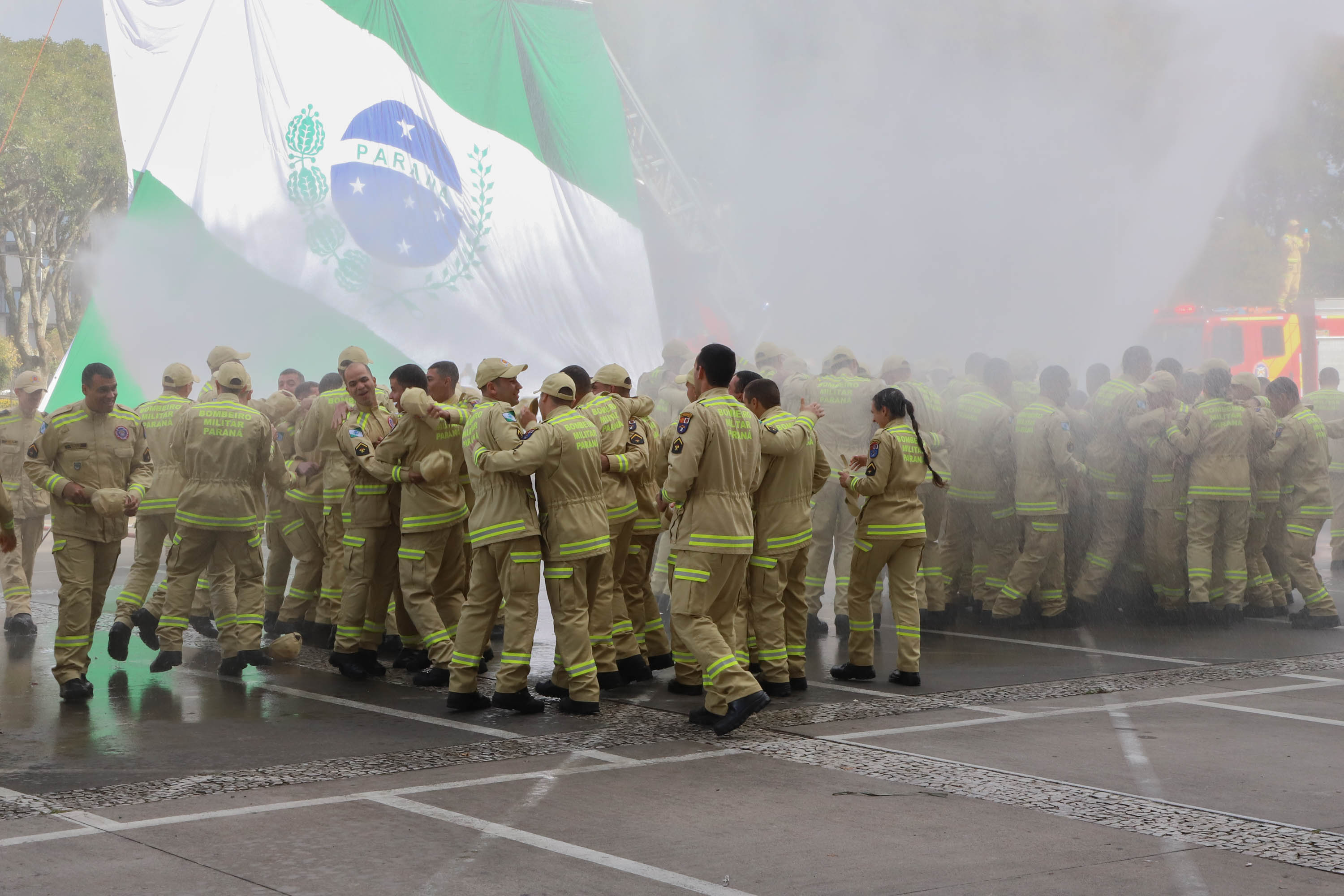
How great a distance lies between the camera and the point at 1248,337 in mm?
25156

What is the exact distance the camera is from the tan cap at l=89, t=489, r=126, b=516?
7496mm

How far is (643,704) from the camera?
7.42 meters

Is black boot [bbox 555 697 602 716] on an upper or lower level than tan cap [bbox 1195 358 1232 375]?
lower

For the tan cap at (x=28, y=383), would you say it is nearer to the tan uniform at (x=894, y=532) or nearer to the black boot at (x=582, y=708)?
the black boot at (x=582, y=708)

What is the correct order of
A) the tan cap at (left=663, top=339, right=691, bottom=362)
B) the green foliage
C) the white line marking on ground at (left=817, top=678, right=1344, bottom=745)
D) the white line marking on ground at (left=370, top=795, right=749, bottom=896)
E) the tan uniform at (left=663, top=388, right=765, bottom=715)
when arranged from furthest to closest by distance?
the green foliage, the tan cap at (left=663, top=339, right=691, bottom=362), the tan uniform at (left=663, top=388, right=765, bottom=715), the white line marking on ground at (left=817, top=678, right=1344, bottom=745), the white line marking on ground at (left=370, top=795, right=749, bottom=896)

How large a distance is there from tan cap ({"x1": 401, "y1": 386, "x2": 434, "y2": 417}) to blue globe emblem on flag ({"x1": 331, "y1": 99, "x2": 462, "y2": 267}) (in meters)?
13.8

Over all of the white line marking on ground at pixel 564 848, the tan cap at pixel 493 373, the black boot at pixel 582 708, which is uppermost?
the tan cap at pixel 493 373

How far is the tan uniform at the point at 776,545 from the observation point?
25.0ft

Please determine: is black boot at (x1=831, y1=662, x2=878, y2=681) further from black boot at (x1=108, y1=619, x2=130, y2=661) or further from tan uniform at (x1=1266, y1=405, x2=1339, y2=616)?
tan uniform at (x1=1266, y1=405, x2=1339, y2=616)

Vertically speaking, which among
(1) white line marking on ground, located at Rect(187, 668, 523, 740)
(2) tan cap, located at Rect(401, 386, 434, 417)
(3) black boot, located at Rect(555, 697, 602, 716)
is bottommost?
(1) white line marking on ground, located at Rect(187, 668, 523, 740)

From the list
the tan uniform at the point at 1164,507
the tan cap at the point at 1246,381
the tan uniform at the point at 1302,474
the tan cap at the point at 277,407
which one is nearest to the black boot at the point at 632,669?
the tan cap at the point at 277,407

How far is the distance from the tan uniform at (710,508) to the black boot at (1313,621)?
5564mm

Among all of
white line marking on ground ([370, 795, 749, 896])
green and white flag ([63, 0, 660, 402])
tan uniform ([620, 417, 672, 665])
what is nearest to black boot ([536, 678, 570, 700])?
tan uniform ([620, 417, 672, 665])

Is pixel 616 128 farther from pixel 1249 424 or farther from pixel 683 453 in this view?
pixel 683 453
